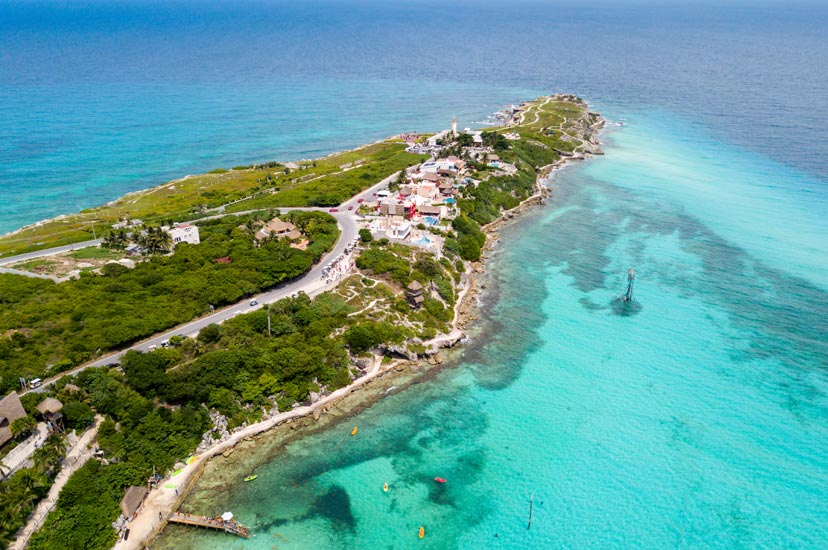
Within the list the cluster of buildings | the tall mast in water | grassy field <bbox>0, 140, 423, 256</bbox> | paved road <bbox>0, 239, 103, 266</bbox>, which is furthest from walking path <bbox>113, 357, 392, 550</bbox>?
grassy field <bbox>0, 140, 423, 256</bbox>

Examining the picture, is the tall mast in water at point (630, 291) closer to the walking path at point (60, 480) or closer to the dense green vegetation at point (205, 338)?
the dense green vegetation at point (205, 338)

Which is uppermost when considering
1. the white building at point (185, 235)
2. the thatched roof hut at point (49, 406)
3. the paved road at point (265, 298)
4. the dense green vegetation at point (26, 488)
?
the white building at point (185, 235)

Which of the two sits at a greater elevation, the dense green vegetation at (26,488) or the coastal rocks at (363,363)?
the dense green vegetation at (26,488)

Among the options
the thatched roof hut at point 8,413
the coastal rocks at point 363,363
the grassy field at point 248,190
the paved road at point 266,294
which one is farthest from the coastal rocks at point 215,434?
the grassy field at point 248,190

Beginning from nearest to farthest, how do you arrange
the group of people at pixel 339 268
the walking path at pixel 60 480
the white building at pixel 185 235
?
the walking path at pixel 60 480 → the group of people at pixel 339 268 → the white building at pixel 185 235

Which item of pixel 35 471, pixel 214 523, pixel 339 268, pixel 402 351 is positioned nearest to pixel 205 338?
pixel 35 471

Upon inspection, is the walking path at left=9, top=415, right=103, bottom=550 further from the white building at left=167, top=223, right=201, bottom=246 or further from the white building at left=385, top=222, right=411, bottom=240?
the white building at left=385, top=222, right=411, bottom=240

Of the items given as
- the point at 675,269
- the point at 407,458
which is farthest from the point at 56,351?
the point at 675,269

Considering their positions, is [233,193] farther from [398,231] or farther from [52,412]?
[52,412]
